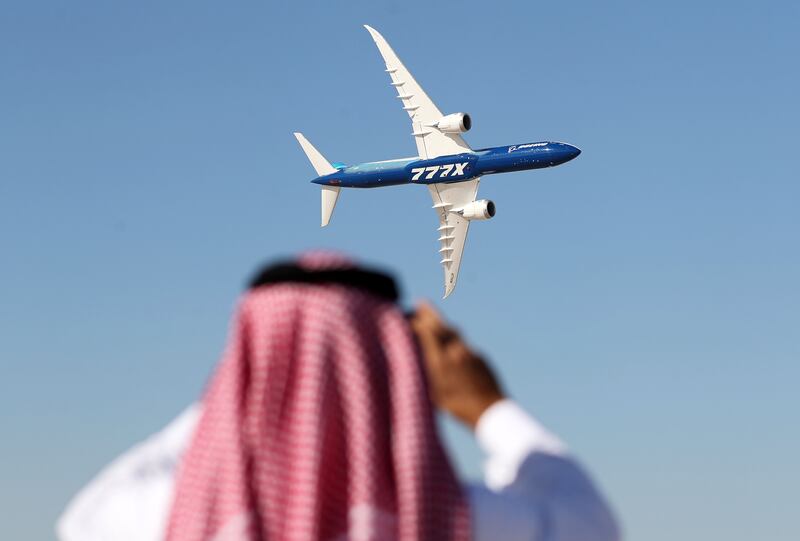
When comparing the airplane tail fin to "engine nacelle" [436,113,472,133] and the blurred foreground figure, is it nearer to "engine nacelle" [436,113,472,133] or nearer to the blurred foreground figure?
"engine nacelle" [436,113,472,133]

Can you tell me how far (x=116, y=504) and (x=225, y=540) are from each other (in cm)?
70

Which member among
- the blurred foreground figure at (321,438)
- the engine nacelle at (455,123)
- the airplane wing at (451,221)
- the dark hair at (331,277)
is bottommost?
the airplane wing at (451,221)

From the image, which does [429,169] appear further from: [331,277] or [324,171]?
[331,277]

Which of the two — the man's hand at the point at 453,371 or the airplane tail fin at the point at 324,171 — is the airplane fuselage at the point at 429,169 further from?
the man's hand at the point at 453,371

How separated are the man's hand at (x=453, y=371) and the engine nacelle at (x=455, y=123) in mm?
58663

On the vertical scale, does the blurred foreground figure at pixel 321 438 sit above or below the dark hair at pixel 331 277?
below

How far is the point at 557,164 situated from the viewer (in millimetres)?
57875

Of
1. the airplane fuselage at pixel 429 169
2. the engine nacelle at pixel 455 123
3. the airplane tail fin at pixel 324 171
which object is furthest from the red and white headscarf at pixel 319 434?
the airplane tail fin at pixel 324 171

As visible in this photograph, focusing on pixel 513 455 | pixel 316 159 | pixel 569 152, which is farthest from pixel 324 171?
pixel 513 455

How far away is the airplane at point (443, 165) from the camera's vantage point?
6138 cm

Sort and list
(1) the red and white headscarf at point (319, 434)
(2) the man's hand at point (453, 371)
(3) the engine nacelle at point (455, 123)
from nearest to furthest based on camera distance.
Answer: (1) the red and white headscarf at point (319, 434) → (2) the man's hand at point (453, 371) → (3) the engine nacelle at point (455, 123)

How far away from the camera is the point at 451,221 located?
236 ft

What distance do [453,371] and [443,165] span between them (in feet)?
201

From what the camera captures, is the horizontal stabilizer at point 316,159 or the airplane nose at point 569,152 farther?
the horizontal stabilizer at point 316,159
